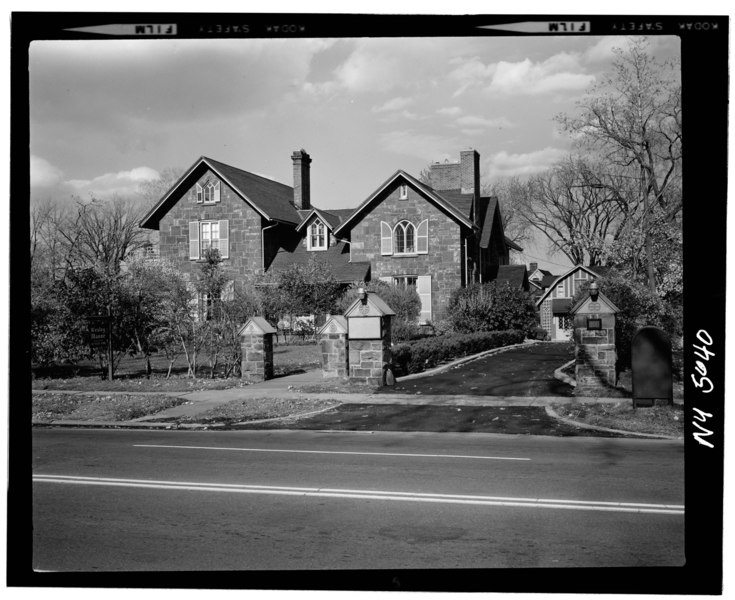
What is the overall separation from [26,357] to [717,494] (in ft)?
8.99

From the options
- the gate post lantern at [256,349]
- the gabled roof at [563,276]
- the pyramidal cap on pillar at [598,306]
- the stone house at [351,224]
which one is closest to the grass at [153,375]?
the gate post lantern at [256,349]

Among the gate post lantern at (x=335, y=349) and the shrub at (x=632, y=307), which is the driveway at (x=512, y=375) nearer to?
the shrub at (x=632, y=307)

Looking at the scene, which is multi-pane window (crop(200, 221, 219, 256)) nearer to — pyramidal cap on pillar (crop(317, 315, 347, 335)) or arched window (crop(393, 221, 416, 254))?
arched window (crop(393, 221, 416, 254))

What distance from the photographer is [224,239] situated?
657 centimetres

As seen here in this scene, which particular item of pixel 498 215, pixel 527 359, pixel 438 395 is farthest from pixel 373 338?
pixel 498 215

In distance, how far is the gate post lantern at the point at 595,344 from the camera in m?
5.03

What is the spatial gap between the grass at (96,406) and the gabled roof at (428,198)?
2.65 metres

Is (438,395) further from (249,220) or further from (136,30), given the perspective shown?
Answer: (136,30)

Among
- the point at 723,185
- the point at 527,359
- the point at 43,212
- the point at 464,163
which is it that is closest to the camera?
the point at 723,185

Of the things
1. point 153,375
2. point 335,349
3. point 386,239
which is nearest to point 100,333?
point 153,375

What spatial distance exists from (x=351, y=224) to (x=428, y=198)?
4.04 feet

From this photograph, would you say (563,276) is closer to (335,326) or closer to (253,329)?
(335,326)

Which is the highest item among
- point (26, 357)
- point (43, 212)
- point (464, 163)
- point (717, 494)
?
point (464, 163)

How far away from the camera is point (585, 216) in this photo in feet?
15.5
